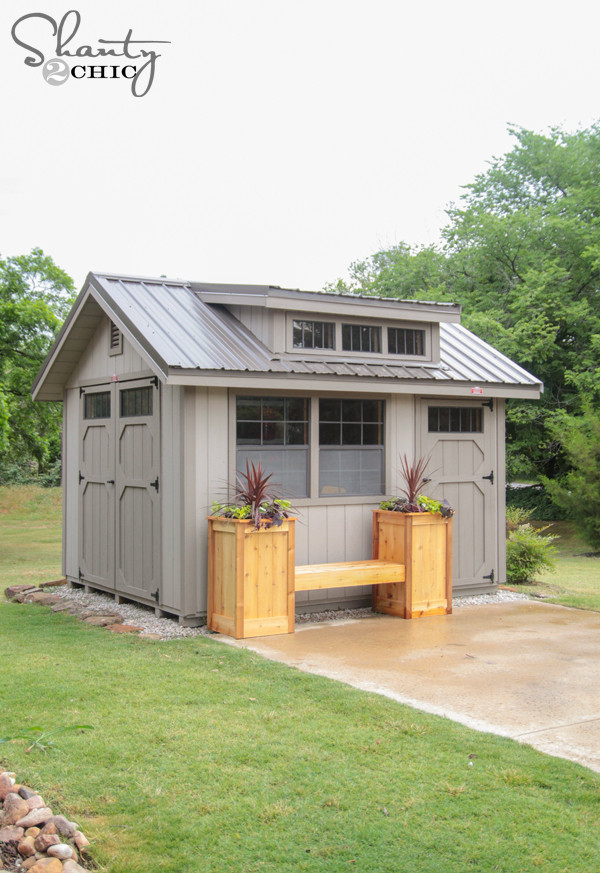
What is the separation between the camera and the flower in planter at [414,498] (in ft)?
27.1

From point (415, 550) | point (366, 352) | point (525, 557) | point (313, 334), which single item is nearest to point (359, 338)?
point (366, 352)

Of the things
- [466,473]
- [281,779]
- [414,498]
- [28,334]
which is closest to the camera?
[281,779]

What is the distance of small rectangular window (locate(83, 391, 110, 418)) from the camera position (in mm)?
9406

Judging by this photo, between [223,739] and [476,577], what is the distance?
18.0ft

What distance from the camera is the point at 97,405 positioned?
9.68m

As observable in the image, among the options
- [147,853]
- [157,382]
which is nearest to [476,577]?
[157,382]

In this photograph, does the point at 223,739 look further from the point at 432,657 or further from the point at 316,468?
the point at 316,468

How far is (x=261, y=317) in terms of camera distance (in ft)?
28.0

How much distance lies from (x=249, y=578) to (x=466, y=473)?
3277 millimetres

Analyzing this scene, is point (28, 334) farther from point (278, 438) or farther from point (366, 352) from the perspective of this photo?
point (278, 438)

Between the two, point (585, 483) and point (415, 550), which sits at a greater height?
point (585, 483)

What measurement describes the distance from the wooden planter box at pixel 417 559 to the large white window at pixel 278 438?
97cm

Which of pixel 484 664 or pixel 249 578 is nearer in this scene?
pixel 484 664

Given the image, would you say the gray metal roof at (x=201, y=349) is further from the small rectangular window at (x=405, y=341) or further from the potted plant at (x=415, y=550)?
the potted plant at (x=415, y=550)
